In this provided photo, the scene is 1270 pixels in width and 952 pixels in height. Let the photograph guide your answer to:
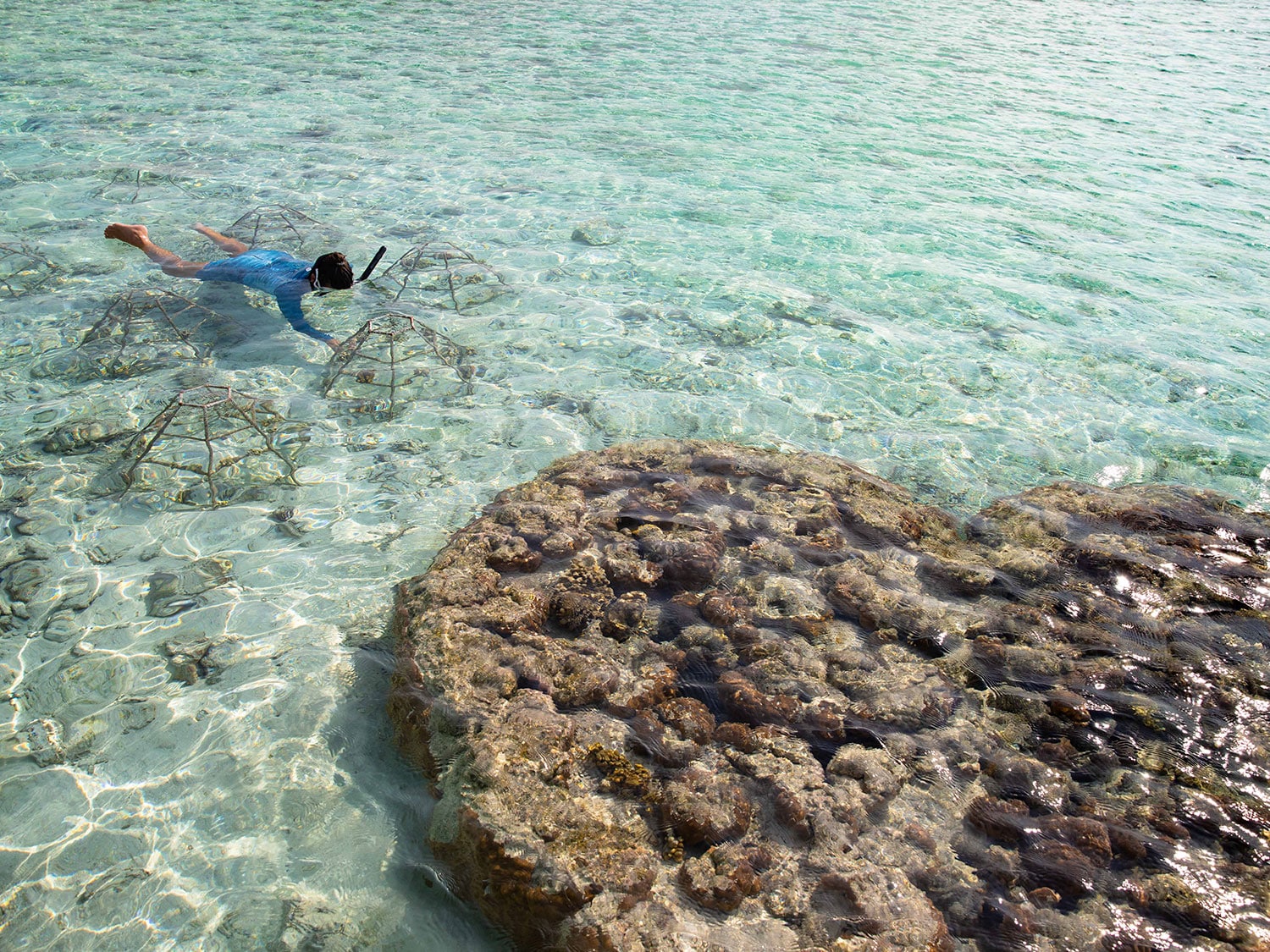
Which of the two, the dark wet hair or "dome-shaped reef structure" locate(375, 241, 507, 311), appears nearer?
the dark wet hair

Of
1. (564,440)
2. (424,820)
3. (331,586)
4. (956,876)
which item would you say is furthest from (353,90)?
(956,876)

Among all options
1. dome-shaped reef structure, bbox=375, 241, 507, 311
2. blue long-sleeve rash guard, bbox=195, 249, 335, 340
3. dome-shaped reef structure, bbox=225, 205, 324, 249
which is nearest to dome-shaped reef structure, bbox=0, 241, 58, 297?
blue long-sleeve rash guard, bbox=195, 249, 335, 340

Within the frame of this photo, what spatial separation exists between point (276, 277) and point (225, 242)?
1.98 meters

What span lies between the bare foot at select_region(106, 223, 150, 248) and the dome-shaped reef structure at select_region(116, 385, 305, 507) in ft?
Answer: 9.84

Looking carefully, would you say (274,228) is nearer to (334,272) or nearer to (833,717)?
(334,272)

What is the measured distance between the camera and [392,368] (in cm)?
662

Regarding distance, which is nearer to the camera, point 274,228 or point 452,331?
point 452,331

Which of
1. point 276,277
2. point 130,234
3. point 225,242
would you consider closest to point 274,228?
point 225,242

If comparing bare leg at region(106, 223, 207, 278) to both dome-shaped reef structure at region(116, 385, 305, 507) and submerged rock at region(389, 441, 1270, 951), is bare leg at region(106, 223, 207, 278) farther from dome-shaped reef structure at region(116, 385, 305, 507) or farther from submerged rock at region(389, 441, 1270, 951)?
submerged rock at region(389, 441, 1270, 951)

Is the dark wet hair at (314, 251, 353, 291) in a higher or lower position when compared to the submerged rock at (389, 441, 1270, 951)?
higher

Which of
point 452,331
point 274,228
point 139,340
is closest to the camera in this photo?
point 139,340

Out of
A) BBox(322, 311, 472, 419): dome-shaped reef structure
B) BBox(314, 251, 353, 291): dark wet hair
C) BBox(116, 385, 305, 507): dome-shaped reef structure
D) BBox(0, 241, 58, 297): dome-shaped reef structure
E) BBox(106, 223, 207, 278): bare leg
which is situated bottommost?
BBox(116, 385, 305, 507): dome-shaped reef structure

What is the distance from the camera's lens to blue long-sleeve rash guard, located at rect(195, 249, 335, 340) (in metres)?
7.41

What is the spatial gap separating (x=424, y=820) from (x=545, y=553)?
1.63 meters
